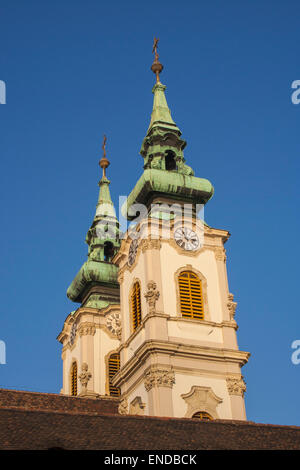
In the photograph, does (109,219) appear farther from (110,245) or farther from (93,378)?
(93,378)

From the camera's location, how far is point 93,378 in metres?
48.7

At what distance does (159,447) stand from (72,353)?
28704 millimetres

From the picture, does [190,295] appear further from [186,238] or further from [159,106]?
[159,106]

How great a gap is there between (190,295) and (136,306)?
2721mm

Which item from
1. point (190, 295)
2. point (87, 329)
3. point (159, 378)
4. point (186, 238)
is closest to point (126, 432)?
point (159, 378)

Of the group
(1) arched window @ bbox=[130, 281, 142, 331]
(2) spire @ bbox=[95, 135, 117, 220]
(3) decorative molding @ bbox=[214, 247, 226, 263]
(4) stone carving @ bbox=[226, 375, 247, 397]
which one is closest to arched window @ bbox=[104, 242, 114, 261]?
(2) spire @ bbox=[95, 135, 117, 220]

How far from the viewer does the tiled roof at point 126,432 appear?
23.1 m

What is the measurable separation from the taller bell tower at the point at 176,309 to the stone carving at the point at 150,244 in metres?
0.04

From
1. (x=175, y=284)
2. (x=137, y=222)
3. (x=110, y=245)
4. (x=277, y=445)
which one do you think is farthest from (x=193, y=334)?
(x=110, y=245)

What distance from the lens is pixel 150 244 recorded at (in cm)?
4103

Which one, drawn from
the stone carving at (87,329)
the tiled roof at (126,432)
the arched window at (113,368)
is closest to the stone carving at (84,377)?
the arched window at (113,368)

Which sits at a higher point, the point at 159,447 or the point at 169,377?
the point at 169,377

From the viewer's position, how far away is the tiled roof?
75.9ft

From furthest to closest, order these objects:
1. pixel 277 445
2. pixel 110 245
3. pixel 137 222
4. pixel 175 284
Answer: pixel 110 245 < pixel 137 222 < pixel 175 284 < pixel 277 445
